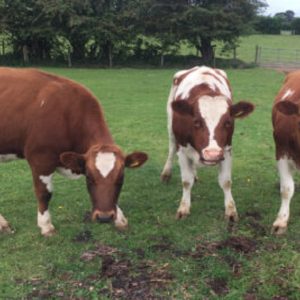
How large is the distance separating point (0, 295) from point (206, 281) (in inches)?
72.3

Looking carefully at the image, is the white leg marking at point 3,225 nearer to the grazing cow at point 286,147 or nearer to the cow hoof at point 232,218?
the cow hoof at point 232,218

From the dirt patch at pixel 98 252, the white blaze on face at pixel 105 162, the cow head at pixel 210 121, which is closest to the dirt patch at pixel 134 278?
the dirt patch at pixel 98 252

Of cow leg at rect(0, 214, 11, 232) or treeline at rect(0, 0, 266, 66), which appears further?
treeline at rect(0, 0, 266, 66)

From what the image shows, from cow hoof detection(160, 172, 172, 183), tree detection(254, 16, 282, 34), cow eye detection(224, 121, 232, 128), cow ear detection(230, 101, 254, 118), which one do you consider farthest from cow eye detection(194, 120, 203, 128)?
tree detection(254, 16, 282, 34)

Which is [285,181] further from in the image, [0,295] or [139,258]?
[0,295]

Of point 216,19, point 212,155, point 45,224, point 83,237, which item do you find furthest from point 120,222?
point 216,19

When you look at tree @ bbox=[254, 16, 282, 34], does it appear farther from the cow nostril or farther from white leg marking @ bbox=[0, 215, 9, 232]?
the cow nostril

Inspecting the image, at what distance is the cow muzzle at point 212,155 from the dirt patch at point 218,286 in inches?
48.3

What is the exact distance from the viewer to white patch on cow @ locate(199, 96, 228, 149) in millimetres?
5500

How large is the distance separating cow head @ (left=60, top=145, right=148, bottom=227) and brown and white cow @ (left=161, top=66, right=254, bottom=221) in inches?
37.8

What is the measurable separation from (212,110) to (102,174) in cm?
143

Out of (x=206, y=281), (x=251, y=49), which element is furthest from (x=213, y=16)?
(x=206, y=281)

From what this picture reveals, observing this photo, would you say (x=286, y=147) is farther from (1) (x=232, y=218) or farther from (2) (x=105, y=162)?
(2) (x=105, y=162)

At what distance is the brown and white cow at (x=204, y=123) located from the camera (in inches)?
217
